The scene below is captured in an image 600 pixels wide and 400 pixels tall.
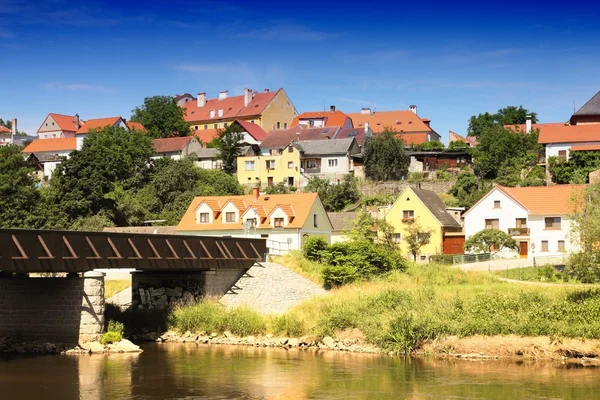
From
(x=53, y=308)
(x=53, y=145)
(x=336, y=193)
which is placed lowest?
(x=53, y=308)

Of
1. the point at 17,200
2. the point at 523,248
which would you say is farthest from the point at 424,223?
the point at 17,200

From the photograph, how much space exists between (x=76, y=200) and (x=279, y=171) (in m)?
25.4

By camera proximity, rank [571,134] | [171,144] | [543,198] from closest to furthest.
Result: [543,198], [571,134], [171,144]

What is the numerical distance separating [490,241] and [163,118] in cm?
6838

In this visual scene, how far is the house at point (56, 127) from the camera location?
450 ft

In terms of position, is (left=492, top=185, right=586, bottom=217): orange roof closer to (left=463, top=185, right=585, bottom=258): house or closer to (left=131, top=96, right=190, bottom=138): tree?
(left=463, top=185, right=585, bottom=258): house

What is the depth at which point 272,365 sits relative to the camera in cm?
3641

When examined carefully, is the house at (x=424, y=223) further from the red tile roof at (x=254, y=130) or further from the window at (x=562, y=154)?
the red tile roof at (x=254, y=130)

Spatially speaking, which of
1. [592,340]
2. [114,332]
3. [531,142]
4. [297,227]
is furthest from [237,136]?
[592,340]

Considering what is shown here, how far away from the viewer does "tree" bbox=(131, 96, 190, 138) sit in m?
123

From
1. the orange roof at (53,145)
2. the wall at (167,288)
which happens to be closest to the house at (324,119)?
the orange roof at (53,145)

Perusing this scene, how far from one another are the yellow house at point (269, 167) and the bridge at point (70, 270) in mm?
47646

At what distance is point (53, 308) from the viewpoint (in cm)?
3984

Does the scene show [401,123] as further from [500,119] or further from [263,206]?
[263,206]
